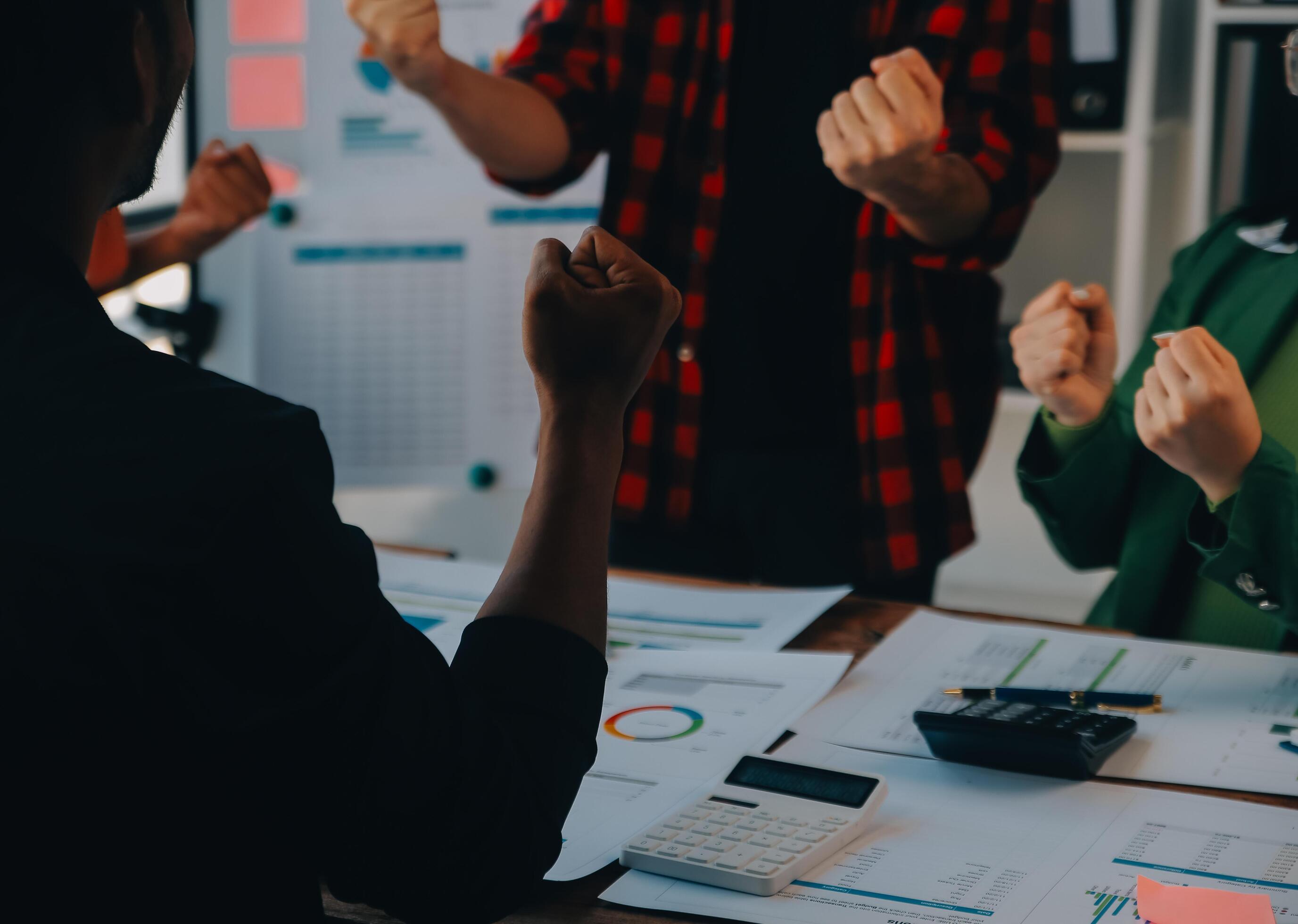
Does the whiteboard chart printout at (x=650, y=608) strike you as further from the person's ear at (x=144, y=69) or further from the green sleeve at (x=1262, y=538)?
the person's ear at (x=144, y=69)

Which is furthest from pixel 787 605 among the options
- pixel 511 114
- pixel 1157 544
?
pixel 511 114

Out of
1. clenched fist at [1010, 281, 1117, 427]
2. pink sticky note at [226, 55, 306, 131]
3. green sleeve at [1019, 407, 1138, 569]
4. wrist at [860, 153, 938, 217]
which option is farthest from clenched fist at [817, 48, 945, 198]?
pink sticky note at [226, 55, 306, 131]

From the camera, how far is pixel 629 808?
80cm

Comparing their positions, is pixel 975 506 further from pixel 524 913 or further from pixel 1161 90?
pixel 524 913

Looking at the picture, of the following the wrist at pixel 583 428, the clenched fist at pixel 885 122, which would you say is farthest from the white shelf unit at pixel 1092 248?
the wrist at pixel 583 428

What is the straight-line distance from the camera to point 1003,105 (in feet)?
4.68

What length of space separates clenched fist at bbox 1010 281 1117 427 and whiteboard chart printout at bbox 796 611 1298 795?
0.69 feet

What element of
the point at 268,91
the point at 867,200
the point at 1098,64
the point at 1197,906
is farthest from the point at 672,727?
the point at 1098,64

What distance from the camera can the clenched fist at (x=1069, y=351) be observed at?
114 cm

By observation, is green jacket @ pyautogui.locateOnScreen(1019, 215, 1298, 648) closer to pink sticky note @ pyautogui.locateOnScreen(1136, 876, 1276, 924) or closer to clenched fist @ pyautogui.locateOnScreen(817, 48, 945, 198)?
clenched fist @ pyautogui.locateOnScreen(817, 48, 945, 198)

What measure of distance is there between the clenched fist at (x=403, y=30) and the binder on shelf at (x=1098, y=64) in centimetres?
133

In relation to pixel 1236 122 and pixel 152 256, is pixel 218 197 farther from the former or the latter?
pixel 1236 122

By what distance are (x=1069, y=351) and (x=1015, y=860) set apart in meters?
0.54

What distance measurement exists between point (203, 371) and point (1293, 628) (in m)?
0.84
